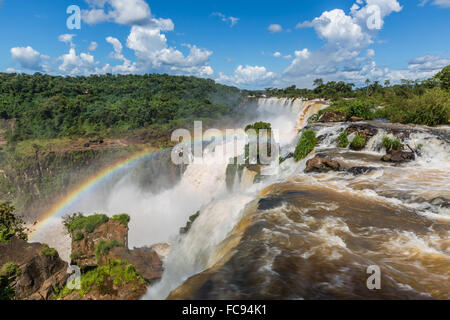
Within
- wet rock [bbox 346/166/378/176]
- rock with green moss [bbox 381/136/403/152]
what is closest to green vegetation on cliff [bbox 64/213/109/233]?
wet rock [bbox 346/166/378/176]

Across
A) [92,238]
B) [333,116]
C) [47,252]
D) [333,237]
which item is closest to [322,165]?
[333,237]

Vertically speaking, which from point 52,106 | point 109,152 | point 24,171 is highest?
point 52,106


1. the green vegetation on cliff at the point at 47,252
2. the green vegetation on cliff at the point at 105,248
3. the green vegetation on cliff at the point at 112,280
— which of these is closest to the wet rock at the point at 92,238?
the green vegetation on cliff at the point at 105,248

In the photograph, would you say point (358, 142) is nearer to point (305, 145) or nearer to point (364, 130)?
point (364, 130)

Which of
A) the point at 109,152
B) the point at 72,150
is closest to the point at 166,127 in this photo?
the point at 109,152

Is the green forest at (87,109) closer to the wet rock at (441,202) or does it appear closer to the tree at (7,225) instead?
the tree at (7,225)

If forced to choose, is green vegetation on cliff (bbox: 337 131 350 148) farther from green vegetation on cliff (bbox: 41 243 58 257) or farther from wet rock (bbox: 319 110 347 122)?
green vegetation on cliff (bbox: 41 243 58 257)
